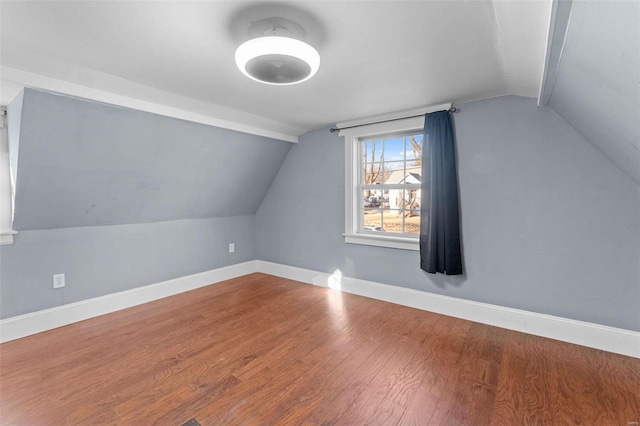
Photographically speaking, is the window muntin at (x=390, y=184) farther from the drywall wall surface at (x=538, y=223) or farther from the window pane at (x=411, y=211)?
the drywall wall surface at (x=538, y=223)

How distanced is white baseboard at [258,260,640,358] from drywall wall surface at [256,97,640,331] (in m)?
0.06

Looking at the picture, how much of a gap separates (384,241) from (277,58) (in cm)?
237

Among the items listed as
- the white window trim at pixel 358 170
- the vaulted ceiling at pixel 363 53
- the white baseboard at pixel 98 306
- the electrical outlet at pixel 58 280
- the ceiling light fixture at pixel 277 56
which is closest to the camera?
the vaulted ceiling at pixel 363 53

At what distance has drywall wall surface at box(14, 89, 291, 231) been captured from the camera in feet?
7.39

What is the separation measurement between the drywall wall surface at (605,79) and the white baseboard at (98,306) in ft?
13.8

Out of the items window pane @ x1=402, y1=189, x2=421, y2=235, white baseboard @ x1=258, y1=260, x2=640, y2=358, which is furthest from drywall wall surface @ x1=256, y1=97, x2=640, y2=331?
window pane @ x1=402, y1=189, x2=421, y2=235

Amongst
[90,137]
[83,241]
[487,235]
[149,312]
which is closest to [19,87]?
[90,137]

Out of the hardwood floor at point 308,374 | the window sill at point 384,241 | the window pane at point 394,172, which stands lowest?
the hardwood floor at point 308,374

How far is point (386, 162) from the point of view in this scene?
3.50 meters

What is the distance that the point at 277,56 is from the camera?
5.00ft

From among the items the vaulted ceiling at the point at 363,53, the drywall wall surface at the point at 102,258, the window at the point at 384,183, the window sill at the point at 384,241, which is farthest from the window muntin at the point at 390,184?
the drywall wall surface at the point at 102,258

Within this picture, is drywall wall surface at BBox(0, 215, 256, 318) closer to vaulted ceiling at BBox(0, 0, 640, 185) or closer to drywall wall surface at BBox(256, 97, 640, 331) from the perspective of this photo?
vaulted ceiling at BBox(0, 0, 640, 185)

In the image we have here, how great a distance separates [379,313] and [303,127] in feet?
8.11

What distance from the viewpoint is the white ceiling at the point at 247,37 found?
1366mm
